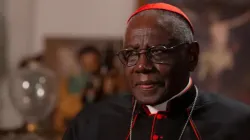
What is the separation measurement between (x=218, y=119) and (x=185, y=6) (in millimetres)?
832

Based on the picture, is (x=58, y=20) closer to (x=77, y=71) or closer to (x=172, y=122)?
(x=77, y=71)

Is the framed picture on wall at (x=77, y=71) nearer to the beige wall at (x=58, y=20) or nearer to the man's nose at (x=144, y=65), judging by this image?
the beige wall at (x=58, y=20)

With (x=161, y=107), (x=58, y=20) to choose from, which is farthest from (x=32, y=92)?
(x=161, y=107)

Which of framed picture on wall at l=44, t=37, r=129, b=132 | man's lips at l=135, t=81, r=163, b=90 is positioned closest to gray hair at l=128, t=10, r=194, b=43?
man's lips at l=135, t=81, r=163, b=90

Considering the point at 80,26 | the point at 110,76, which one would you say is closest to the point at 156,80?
the point at 110,76

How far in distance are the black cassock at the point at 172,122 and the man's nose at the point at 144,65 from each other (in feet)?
0.50

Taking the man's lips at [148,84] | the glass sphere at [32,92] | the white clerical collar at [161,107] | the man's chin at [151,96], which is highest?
the man's lips at [148,84]

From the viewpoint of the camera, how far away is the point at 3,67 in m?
2.09

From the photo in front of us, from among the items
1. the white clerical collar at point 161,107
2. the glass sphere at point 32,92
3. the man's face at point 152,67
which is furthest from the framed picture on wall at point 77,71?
the man's face at point 152,67

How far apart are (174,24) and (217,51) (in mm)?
872

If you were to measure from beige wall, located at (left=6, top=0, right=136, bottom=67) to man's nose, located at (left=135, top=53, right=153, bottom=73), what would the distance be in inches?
38.1

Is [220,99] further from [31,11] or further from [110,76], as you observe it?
[31,11]

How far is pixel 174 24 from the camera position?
1025 mm

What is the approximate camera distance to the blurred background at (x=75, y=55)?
1.83 metres
